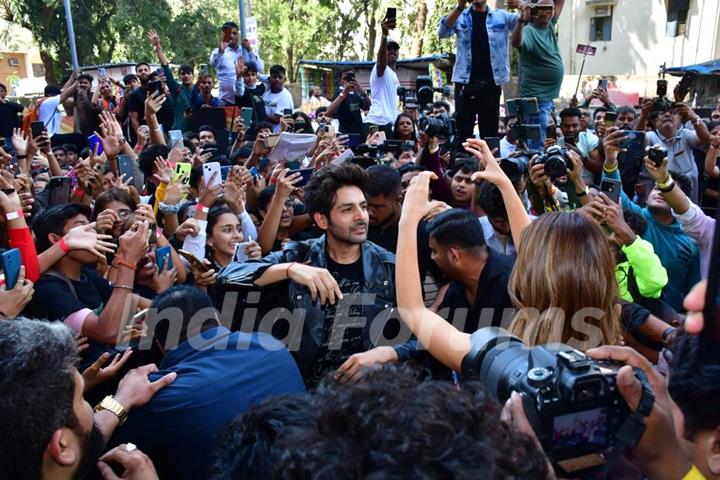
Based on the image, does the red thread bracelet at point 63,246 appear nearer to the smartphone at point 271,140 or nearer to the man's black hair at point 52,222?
the man's black hair at point 52,222

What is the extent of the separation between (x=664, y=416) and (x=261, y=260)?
6.53ft

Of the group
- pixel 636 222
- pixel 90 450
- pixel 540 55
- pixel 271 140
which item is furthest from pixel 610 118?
pixel 90 450

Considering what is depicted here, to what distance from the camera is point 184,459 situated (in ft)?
6.89

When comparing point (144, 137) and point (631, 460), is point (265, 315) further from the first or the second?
point (144, 137)

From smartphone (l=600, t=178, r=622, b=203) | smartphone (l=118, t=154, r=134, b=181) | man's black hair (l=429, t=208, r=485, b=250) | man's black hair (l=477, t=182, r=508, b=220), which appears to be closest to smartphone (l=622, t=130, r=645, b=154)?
smartphone (l=600, t=178, r=622, b=203)

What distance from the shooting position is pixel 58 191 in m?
4.71

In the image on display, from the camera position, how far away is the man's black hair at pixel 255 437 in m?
1.44

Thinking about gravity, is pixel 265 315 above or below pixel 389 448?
below

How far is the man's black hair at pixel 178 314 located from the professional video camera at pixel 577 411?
1.43m

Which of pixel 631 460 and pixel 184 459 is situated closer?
pixel 631 460

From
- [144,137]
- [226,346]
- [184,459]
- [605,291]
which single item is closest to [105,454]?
[184,459]

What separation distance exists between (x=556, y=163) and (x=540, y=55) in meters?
3.08

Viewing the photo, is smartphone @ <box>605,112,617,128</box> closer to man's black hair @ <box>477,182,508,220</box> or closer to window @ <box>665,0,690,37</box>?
man's black hair @ <box>477,182,508,220</box>

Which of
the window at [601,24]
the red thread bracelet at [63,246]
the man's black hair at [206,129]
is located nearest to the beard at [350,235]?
the red thread bracelet at [63,246]
